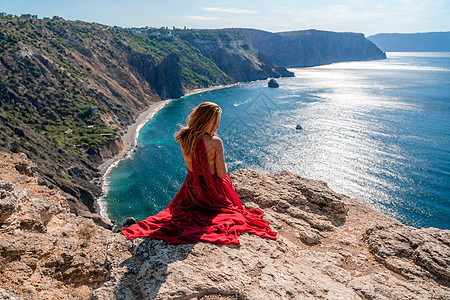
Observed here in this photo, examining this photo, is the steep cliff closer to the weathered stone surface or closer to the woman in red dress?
the weathered stone surface

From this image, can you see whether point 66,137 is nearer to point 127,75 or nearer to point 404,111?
point 127,75

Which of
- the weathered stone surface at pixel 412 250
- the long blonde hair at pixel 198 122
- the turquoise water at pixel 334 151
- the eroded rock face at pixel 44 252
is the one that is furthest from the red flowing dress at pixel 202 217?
the turquoise water at pixel 334 151

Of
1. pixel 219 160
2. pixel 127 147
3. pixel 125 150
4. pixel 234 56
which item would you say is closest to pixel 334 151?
pixel 125 150

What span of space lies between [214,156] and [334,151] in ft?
156

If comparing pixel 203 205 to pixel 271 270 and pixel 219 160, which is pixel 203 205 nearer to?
pixel 219 160

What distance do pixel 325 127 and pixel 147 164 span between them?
3808cm

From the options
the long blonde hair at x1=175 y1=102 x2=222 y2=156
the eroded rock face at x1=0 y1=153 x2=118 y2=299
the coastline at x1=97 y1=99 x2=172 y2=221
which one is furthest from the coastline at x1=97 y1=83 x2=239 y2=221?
the long blonde hair at x1=175 y1=102 x2=222 y2=156

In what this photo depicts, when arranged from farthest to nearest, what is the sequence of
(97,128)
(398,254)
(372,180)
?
(97,128), (372,180), (398,254)

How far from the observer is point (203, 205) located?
19.0ft

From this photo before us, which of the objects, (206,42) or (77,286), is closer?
(77,286)

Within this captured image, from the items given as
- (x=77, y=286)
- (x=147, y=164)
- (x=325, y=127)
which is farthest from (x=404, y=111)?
(x=77, y=286)

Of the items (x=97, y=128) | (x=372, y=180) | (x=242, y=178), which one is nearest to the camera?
(x=242, y=178)

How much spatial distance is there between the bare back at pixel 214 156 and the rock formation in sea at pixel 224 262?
140 cm

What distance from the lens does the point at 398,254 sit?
595cm
